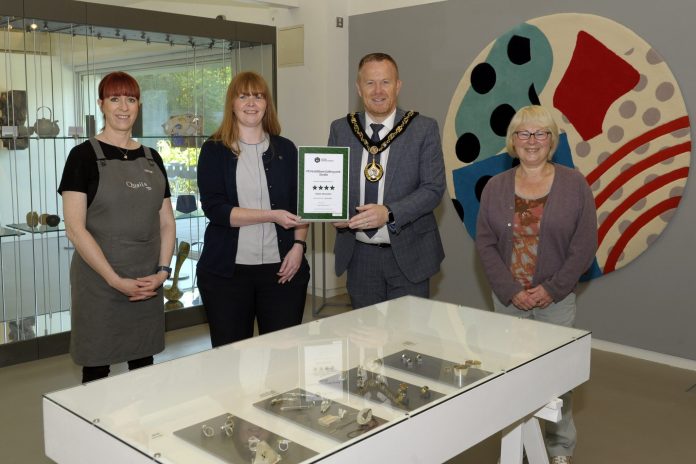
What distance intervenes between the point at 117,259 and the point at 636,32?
11.3ft

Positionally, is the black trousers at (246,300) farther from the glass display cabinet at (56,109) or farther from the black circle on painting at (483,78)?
the black circle on painting at (483,78)

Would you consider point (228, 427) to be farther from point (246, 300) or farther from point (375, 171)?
point (375, 171)

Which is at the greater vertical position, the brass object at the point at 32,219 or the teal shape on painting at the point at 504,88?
the teal shape on painting at the point at 504,88

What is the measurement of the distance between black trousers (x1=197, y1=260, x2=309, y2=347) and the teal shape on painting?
2805mm

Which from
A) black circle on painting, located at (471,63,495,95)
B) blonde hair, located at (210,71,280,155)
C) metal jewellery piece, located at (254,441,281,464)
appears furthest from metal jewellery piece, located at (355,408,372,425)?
black circle on painting, located at (471,63,495,95)

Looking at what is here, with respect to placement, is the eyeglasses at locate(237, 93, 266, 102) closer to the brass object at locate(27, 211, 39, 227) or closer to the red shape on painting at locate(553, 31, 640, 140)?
the brass object at locate(27, 211, 39, 227)

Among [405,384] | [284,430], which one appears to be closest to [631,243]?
[405,384]

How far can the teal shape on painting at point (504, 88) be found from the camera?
16.5 feet

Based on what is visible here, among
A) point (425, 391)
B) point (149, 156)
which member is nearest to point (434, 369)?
point (425, 391)

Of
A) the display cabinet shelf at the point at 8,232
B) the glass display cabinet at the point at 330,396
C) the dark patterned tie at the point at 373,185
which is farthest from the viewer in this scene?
the display cabinet shelf at the point at 8,232

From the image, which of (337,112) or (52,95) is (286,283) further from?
(337,112)

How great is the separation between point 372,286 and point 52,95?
280 cm

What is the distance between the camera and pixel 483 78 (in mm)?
5379

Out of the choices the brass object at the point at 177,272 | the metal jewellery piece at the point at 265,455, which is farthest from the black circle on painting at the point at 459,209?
the metal jewellery piece at the point at 265,455
